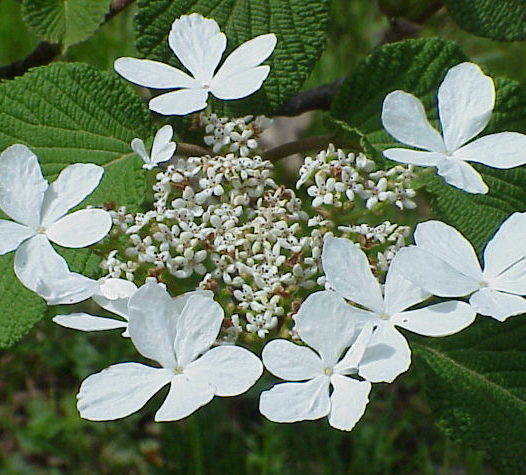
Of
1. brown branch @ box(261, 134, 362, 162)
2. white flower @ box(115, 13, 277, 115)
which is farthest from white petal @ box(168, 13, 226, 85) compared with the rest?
brown branch @ box(261, 134, 362, 162)

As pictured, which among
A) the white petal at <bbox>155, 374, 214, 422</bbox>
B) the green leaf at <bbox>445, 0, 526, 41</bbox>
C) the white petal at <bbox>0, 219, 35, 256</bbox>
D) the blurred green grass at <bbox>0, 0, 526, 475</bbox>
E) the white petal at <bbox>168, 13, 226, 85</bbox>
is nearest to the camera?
the white petal at <bbox>155, 374, 214, 422</bbox>

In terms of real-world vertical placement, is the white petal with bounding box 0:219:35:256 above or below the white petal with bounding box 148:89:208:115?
below

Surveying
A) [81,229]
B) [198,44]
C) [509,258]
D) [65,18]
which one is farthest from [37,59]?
[509,258]

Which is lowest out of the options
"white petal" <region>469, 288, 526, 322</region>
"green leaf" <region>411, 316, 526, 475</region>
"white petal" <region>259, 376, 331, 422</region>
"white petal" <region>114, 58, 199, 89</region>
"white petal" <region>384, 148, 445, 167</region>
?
"green leaf" <region>411, 316, 526, 475</region>

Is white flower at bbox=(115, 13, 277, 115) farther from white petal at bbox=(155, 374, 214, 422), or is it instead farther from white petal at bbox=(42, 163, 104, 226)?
white petal at bbox=(155, 374, 214, 422)

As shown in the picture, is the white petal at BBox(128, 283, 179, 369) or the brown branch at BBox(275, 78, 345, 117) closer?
the white petal at BBox(128, 283, 179, 369)

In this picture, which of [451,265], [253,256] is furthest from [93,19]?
[451,265]

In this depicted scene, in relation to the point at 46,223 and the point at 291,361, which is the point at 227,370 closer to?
the point at 291,361

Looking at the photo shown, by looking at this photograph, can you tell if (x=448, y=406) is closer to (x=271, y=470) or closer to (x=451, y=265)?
(x=451, y=265)
